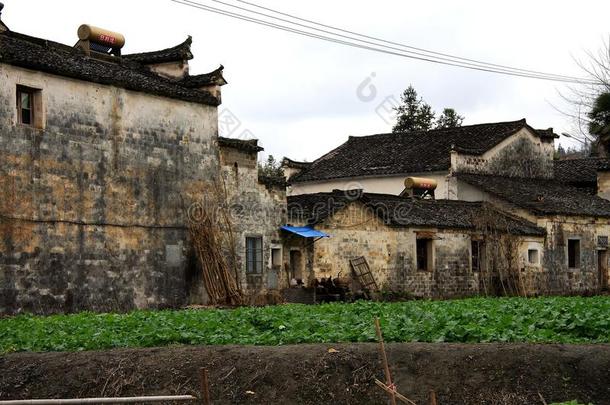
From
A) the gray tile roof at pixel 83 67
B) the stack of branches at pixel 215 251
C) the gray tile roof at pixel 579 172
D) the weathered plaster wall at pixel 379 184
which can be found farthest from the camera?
the gray tile roof at pixel 579 172

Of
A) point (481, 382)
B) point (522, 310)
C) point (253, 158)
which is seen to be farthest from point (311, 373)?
point (253, 158)

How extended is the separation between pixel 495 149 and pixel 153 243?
2048 cm

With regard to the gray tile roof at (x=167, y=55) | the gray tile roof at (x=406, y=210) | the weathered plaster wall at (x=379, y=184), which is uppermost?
the gray tile roof at (x=167, y=55)

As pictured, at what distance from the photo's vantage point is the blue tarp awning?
27892 millimetres

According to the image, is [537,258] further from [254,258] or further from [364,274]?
[254,258]

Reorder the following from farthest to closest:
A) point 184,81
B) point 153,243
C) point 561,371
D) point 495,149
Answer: point 495,149
point 184,81
point 153,243
point 561,371

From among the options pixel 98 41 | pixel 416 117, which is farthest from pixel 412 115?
pixel 98 41

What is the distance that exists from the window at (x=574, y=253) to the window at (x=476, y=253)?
5452 mm

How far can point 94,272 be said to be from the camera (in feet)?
76.7

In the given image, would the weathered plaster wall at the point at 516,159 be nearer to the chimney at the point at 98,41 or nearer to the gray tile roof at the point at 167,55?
the gray tile roof at the point at 167,55

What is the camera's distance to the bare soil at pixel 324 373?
11.2 m

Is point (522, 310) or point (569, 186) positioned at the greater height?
point (569, 186)

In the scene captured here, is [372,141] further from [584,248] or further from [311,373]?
[311,373]

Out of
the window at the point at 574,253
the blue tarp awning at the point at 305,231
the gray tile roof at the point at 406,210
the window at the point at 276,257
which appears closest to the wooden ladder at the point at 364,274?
the blue tarp awning at the point at 305,231
